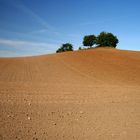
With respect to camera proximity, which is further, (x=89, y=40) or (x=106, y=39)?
(x=106, y=39)

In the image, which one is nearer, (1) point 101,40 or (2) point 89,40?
(2) point 89,40

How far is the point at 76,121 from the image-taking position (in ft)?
24.6

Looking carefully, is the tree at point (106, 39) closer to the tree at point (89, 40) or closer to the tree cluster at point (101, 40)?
the tree cluster at point (101, 40)

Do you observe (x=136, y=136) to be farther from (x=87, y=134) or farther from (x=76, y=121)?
(x=76, y=121)

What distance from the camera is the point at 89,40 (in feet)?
235

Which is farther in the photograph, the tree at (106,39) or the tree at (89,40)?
the tree at (106,39)

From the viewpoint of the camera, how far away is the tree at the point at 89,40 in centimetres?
7131

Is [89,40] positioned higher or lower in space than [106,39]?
lower

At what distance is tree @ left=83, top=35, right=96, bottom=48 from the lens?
234ft

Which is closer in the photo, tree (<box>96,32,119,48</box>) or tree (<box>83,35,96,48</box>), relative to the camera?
tree (<box>83,35,96,48</box>)

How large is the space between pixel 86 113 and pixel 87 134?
2137mm

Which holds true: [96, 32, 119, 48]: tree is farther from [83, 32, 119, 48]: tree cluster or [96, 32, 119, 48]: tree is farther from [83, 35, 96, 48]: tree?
[83, 35, 96, 48]: tree

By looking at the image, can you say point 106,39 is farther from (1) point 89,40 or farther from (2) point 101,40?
(1) point 89,40

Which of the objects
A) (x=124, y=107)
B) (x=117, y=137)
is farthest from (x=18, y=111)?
(x=124, y=107)
